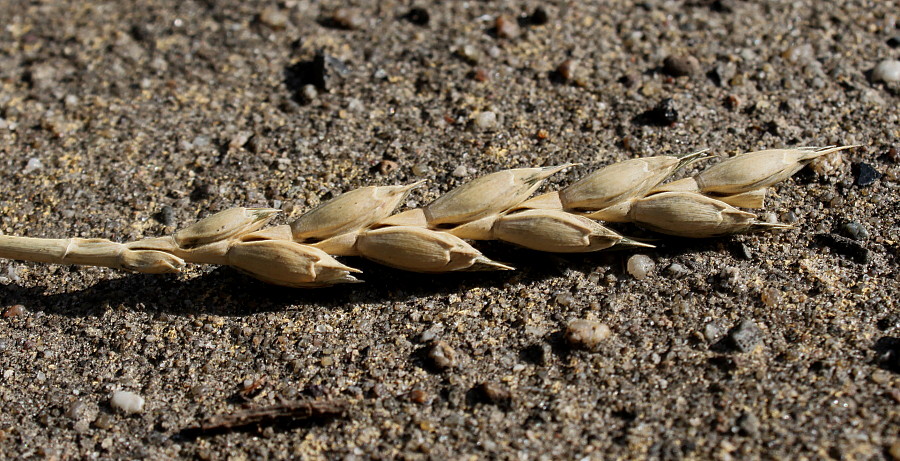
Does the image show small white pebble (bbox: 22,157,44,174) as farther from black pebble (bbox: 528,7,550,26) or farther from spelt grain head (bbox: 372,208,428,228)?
black pebble (bbox: 528,7,550,26)

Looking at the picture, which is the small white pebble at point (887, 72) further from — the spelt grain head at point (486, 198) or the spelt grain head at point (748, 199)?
the spelt grain head at point (486, 198)

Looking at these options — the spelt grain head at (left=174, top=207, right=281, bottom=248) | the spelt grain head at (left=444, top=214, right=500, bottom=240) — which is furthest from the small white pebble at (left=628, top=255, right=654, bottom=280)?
the spelt grain head at (left=174, top=207, right=281, bottom=248)

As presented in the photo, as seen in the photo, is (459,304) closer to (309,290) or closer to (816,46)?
(309,290)

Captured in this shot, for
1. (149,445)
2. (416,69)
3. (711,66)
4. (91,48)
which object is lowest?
(149,445)

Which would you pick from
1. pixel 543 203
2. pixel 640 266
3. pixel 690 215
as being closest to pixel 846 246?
pixel 690 215

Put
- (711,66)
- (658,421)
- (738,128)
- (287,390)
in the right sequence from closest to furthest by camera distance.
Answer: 1. (658,421)
2. (287,390)
3. (738,128)
4. (711,66)

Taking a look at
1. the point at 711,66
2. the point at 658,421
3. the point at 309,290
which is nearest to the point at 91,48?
the point at 309,290

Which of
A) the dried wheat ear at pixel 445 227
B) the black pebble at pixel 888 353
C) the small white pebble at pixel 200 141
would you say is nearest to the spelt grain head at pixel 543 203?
the dried wheat ear at pixel 445 227
